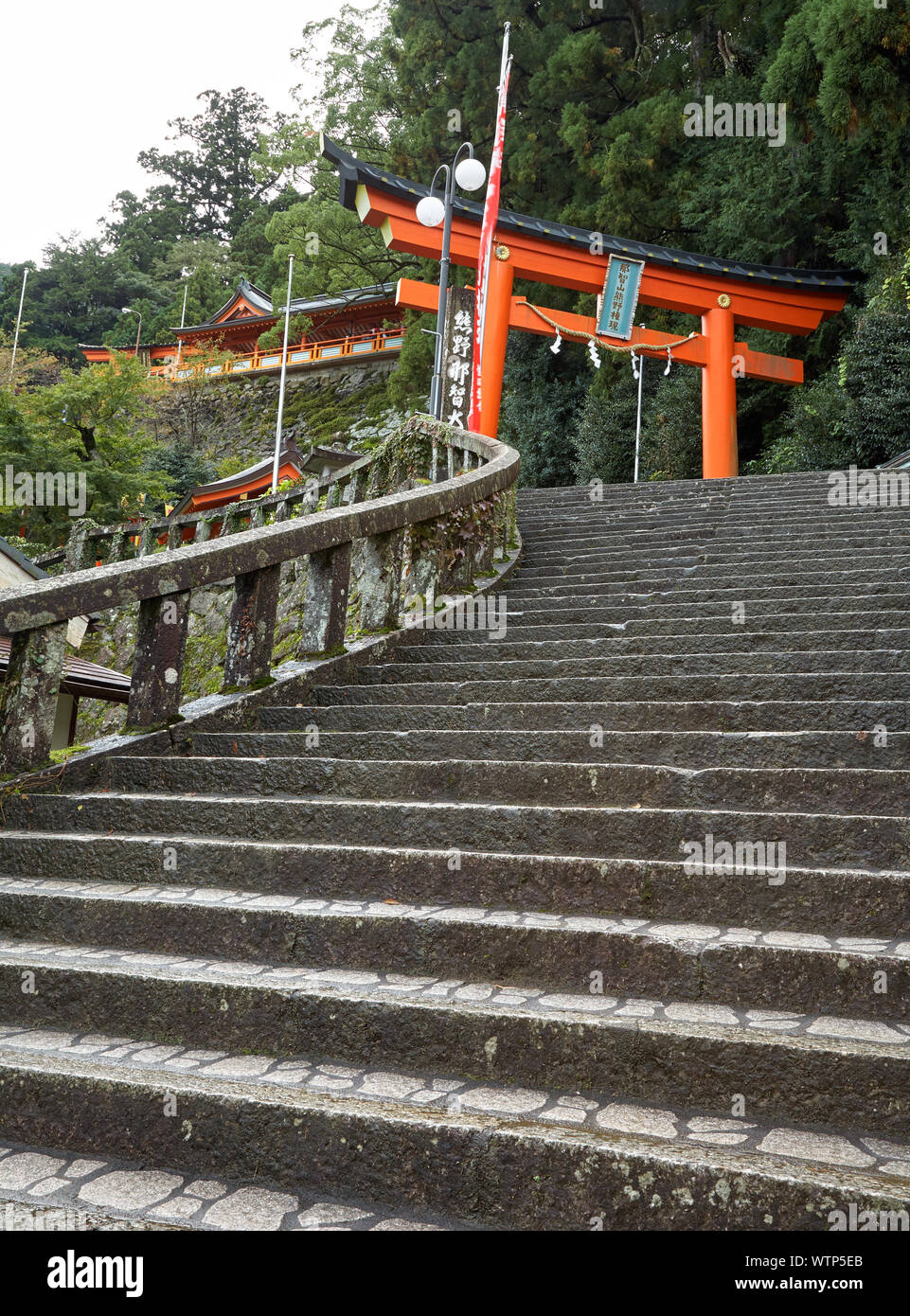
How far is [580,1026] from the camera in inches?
99.0

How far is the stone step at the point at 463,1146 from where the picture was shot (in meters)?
2.03

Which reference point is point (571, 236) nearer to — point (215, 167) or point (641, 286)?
point (641, 286)

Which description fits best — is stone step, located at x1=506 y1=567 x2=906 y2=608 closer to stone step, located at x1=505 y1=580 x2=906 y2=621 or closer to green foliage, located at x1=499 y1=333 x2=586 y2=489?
stone step, located at x1=505 y1=580 x2=906 y2=621

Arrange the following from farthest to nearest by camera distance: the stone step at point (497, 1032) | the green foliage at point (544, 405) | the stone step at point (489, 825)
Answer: the green foliage at point (544, 405)
the stone step at point (489, 825)
the stone step at point (497, 1032)

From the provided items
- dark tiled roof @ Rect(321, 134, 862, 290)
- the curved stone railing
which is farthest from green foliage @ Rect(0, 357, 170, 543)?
the curved stone railing

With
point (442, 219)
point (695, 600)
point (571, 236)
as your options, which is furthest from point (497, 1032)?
point (571, 236)

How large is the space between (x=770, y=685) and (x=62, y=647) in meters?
3.07

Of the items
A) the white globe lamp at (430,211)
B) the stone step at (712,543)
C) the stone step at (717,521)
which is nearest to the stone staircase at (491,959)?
the stone step at (712,543)

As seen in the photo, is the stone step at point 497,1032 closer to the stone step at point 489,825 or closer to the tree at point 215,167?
the stone step at point 489,825

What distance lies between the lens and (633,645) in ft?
17.4

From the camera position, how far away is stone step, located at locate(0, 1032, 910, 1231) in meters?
2.03

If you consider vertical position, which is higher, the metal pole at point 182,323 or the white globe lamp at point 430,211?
the metal pole at point 182,323

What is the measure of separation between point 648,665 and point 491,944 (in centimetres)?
232

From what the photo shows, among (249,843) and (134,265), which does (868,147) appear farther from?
(134,265)
